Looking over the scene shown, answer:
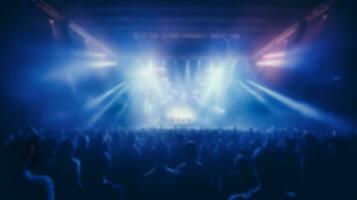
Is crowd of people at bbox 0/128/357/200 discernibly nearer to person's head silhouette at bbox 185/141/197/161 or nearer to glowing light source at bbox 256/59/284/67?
person's head silhouette at bbox 185/141/197/161

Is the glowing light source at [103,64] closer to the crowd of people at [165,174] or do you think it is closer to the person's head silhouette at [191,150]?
the crowd of people at [165,174]

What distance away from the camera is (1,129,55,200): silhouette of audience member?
3.43 m

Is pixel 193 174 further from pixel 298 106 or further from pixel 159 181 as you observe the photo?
pixel 298 106

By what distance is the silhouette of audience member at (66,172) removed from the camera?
434 cm

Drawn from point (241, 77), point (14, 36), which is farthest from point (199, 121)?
point (14, 36)

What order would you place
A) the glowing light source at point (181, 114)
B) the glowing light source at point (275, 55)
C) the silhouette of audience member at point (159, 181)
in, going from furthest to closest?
1. the glowing light source at point (181, 114)
2. the glowing light source at point (275, 55)
3. the silhouette of audience member at point (159, 181)


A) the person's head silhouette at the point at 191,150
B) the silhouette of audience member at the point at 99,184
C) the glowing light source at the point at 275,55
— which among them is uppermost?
the glowing light source at the point at 275,55

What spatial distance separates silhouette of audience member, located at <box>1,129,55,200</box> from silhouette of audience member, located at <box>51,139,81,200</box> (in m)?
0.73

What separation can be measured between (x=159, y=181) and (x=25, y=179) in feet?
7.25

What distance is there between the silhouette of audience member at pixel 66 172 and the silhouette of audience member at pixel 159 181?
115 cm

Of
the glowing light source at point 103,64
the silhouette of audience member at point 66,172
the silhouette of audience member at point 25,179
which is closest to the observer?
the silhouette of audience member at point 25,179

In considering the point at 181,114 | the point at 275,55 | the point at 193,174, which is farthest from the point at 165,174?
the point at 181,114

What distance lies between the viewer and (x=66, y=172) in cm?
445

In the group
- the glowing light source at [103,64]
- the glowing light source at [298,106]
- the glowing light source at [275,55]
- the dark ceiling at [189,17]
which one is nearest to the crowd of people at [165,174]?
the dark ceiling at [189,17]
